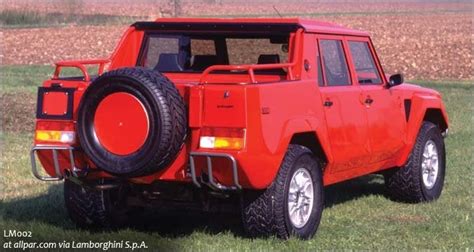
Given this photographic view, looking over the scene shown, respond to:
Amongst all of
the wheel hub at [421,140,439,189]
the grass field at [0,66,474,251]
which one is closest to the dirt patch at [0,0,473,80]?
the grass field at [0,66,474,251]

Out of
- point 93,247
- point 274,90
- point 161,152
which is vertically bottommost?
point 93,247

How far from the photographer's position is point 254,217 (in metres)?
7.12

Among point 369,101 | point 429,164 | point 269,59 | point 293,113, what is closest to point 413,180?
point 429,164

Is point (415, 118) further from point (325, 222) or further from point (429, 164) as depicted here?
point (325, 222)

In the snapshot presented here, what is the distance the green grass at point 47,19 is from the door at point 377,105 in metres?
45.3

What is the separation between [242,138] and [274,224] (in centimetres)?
81

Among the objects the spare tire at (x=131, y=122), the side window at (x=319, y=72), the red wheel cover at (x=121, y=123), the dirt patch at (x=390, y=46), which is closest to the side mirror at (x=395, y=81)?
the side window at (x=319, y=72)

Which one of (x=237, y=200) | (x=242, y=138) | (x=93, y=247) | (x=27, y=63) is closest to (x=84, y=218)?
(x=93, y=247)

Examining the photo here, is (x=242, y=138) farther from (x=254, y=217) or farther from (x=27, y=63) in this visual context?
(x=27, y=63)

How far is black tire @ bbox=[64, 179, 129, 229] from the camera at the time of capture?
7.70 m

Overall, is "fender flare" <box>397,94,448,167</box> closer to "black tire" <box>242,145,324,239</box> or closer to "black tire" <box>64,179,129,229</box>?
"black tire" <box>242,145,324,239</box>

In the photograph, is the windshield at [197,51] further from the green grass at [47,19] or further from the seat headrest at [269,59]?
the green grass at [47,19]

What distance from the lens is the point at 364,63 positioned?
899cm

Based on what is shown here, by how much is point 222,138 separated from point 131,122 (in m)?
0.64
